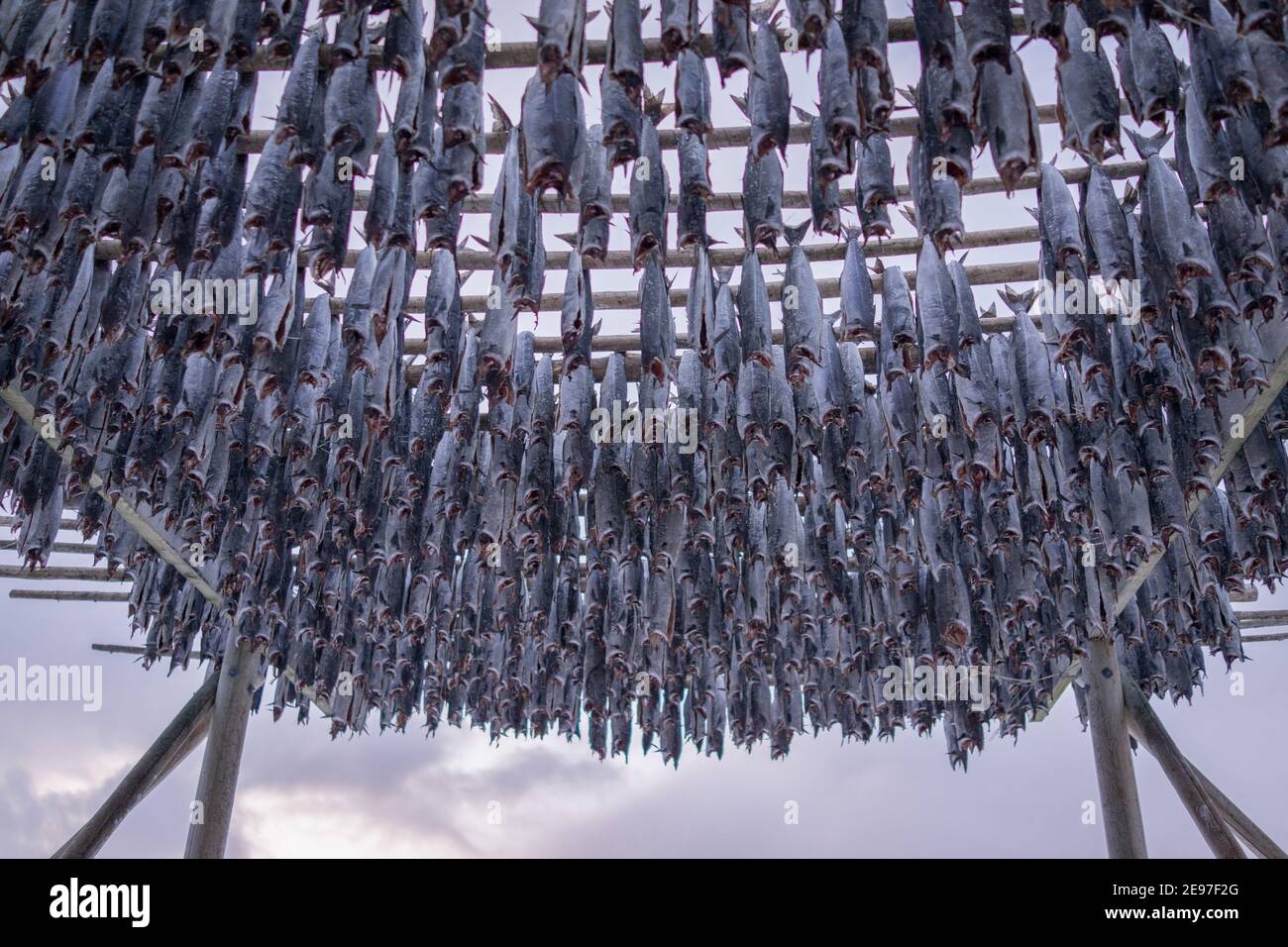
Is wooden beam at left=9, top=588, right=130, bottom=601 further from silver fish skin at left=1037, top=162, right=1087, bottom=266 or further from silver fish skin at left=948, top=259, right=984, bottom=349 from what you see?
silver fish skin at left=1037, top=162, right=1087, bottom=266

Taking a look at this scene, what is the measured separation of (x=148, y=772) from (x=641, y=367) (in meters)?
7.60

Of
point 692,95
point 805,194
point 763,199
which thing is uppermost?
point 805,194

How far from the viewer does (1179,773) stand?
10.1 m

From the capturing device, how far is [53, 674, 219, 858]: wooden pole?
9.71m

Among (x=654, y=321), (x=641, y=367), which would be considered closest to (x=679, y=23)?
(x=654, y=321)

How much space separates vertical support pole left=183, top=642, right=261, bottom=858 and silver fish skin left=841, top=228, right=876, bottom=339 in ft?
26.9

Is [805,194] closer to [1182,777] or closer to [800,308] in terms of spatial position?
[800,308]

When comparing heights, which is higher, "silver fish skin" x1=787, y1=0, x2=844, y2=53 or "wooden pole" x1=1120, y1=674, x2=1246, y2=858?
"silver fish skin" x1=787, y1=0, x2=844, y2=53

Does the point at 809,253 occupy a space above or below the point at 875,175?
above

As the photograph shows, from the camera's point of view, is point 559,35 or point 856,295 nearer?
point 559,35

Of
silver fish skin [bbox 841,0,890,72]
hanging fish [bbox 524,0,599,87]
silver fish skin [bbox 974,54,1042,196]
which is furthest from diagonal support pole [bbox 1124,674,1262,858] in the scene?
hanging fish [bbox 524,0,599,87]

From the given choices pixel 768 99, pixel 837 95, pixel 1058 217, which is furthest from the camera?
pixel 1058 217

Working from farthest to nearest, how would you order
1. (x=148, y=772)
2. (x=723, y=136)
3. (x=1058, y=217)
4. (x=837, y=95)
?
(x=148, y=772), (x=723, y=136), (x=1058, y=217), (x=837, y=95)

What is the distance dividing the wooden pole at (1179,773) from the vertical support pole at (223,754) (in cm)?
965
